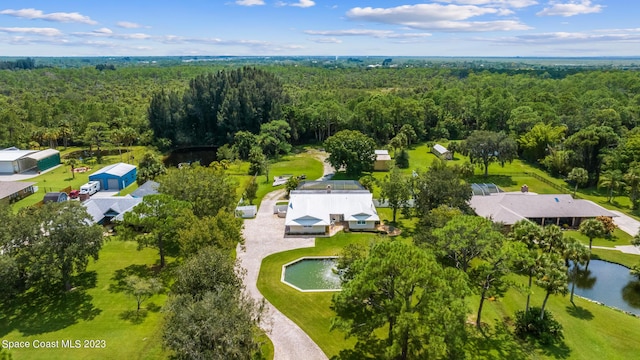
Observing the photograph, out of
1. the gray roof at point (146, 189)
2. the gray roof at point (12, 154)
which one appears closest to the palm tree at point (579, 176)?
the gray roof at point (146, 189)

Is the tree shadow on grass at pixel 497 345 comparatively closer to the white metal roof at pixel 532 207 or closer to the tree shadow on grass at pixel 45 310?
the white metal roof at pixel 532 207

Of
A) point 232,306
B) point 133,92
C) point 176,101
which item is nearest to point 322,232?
point 232,306

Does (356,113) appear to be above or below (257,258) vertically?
above

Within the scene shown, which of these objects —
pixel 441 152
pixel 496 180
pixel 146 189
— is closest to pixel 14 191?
pixel 146 189

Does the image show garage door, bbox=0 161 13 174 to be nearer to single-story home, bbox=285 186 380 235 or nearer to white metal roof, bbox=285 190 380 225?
white metal roof, bbox=285 190 380 225

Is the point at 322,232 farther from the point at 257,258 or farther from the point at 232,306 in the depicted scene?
the point at 232,306

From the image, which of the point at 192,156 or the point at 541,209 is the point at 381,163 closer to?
the point at 541,209

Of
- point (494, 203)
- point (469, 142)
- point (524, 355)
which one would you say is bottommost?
point (524, 355)
